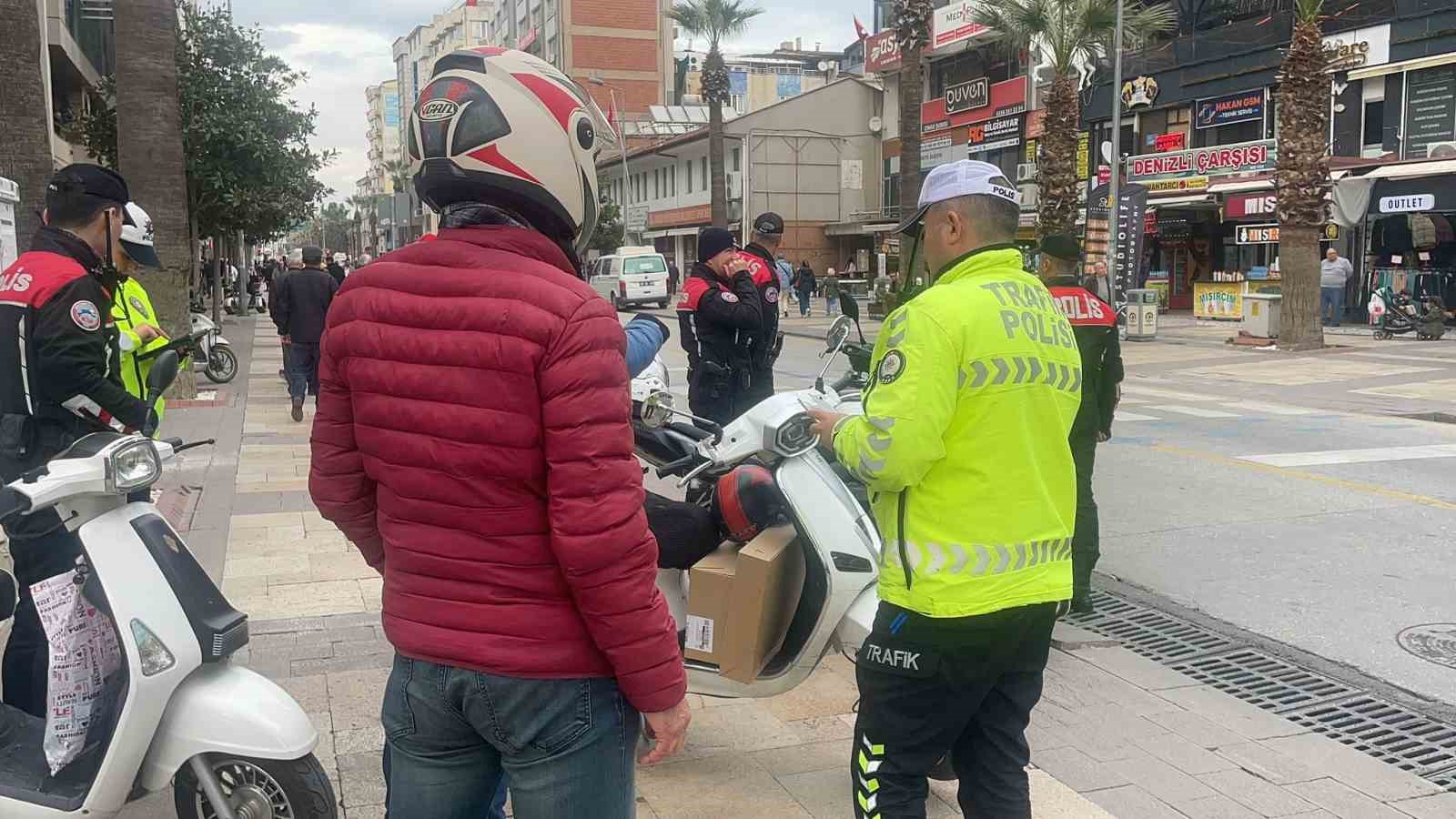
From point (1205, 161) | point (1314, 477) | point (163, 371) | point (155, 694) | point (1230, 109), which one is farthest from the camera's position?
point (1230, 109)

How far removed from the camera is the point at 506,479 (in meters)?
1.91

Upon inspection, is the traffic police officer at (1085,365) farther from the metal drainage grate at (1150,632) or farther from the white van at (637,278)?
the white van at (637,278)

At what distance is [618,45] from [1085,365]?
269ft

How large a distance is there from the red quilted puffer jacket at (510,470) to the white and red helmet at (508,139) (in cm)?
7

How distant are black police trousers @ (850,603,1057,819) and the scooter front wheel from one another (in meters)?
1.33

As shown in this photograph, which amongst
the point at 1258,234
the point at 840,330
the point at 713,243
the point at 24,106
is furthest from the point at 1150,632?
the point at 1258,234

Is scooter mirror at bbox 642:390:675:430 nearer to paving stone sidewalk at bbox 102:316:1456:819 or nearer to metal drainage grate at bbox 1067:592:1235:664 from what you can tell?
paving stone sidewalk at bbox 102:316:1456:819

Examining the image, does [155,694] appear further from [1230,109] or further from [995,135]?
[995,135]

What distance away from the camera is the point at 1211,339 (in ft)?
76.0

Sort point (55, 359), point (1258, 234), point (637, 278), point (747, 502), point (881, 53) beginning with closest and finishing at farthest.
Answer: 1. point (747, 502)
2. point (55, 359)
3. point (1258, 234)
4. point (637, 278)
5. point (881, 53)

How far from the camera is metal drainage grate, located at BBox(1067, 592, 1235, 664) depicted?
17.4 feet

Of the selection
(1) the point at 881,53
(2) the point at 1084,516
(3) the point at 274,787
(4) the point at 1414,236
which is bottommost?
(3) the point at 274,787

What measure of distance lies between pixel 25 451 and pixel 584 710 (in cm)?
283

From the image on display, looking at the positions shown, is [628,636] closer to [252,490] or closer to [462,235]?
[462,235]
